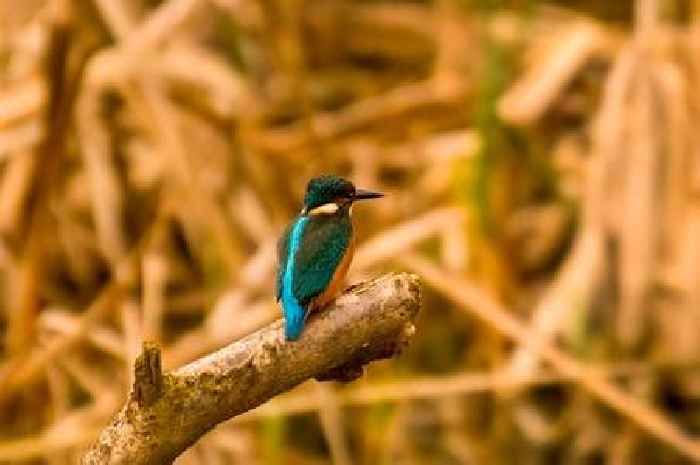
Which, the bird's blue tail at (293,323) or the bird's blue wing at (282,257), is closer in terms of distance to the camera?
the bird's blue tail at (293,323)

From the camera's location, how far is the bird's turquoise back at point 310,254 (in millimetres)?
1082

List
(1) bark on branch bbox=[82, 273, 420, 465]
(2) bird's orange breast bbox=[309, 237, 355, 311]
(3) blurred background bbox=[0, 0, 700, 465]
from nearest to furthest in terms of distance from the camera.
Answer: (1) bark on branch bbox=[82, 273, 420, 465]
(2) bird's orange breast bbox=[309, 237, 355, 311]
(3) blurred background bbox=[0, 0, 700, 465]

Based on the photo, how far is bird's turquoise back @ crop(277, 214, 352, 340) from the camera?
3.55ft

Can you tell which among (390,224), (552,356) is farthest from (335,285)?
(390,224)

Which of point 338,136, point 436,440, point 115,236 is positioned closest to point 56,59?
point 115,236

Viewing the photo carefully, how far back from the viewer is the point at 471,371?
2961mm

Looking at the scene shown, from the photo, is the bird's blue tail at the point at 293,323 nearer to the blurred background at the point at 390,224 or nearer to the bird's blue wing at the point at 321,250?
the bird's blue wing at the point at 321,250

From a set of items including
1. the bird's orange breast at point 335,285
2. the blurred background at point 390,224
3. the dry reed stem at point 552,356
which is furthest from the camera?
the blurred background at point 390,224

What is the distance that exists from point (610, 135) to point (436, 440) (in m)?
0.64

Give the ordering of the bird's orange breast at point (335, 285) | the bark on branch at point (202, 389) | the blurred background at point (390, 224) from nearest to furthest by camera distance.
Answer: the bark on branch at point (202, 389) < the bird's orange breast at point (335, 285) < the blurred background at point (390, 224)

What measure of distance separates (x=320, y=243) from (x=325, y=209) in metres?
0.02

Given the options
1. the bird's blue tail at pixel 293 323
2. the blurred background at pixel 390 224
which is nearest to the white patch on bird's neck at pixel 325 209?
the bird's blue tail at pixel 293 323

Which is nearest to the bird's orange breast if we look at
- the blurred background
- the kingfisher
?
the kingfisher

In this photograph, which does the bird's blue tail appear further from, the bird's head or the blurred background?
the blurred background
